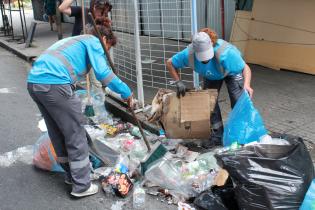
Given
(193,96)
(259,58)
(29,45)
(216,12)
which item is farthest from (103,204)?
(29,45)

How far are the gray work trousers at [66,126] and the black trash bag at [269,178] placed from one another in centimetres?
123

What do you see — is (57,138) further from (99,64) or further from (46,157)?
(99,64)

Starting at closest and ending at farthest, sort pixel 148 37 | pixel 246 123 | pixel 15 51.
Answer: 1. pixel 246 123
2. pixel 148 37
3. pixel 15 51

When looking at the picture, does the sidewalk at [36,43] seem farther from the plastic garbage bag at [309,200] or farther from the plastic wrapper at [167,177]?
the plastic garbage bag at [309,200]

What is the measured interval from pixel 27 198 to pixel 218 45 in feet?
7.34

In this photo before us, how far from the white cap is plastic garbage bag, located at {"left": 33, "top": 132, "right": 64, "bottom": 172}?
5.48ft

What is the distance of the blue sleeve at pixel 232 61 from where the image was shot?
358 cm

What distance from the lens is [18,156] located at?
416 centimetres

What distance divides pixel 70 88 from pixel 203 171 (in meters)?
1.40

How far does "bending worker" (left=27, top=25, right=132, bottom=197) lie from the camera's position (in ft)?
9.93

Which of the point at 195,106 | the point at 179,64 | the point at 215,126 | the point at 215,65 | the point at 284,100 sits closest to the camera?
the point at 215,65

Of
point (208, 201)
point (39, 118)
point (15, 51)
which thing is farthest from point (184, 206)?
point (15, 51)

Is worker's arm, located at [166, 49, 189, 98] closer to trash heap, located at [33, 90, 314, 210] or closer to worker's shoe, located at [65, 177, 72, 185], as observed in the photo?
trash heap, located at [33, 90, 314, 210]

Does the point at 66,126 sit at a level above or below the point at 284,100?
above
